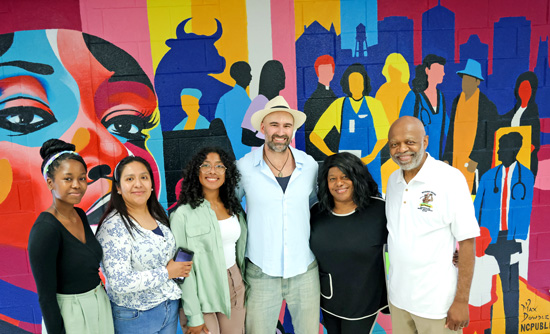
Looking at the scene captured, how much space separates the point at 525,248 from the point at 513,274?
27 centimetres

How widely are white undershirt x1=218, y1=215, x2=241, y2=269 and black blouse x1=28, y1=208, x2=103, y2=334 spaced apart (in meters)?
0.71

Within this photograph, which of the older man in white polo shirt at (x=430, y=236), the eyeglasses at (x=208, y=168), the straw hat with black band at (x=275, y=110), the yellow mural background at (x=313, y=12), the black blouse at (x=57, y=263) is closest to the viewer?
the black blouse at (x=57, y=263)

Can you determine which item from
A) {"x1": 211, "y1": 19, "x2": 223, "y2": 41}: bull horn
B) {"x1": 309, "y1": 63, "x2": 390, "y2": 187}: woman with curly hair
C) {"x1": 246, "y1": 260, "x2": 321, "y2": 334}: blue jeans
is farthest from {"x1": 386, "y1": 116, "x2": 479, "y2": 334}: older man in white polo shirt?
{"x1": 211, "y1": 19, "x2": 223, "y2": 41}: bull horn

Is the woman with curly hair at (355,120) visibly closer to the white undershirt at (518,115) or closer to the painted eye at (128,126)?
the white undershirt at (518,115)

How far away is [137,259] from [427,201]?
5.48 feet

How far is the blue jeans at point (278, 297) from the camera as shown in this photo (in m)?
2.38

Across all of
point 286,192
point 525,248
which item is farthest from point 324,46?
point 525,248

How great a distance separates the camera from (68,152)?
184 cm

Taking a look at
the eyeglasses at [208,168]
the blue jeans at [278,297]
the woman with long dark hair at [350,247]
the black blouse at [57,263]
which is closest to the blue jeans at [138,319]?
the black blouse at [57,263]

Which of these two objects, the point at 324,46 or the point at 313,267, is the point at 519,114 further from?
the point at 313,267

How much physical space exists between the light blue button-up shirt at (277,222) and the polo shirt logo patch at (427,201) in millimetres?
730

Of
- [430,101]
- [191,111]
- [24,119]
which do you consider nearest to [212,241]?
Answer: [191,111]

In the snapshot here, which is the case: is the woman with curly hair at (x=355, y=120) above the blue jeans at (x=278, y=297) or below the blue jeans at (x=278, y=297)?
above

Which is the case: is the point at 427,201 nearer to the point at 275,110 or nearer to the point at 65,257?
the point at 275,110
